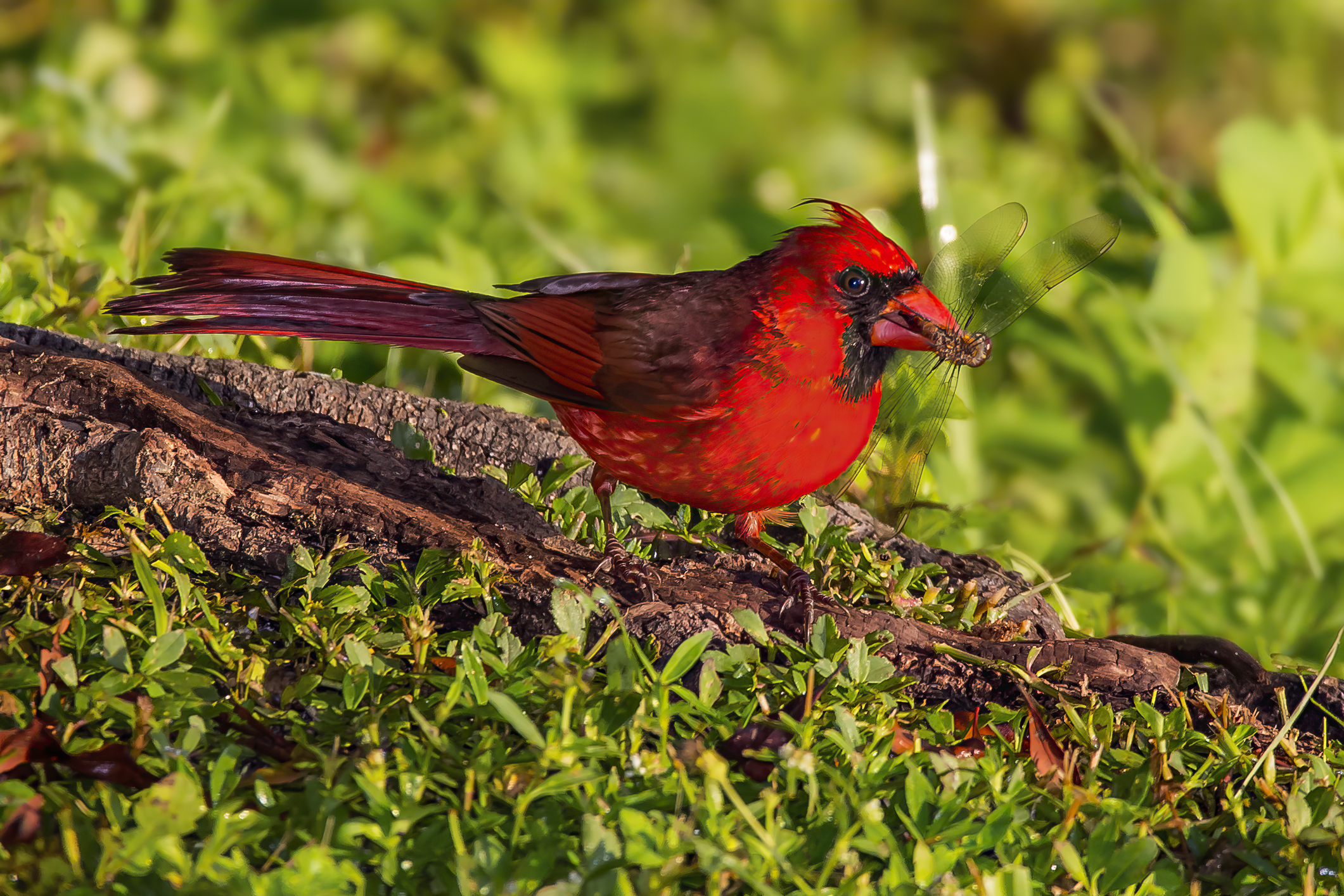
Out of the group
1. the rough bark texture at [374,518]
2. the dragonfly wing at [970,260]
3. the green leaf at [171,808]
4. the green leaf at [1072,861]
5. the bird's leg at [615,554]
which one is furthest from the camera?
the dragonfly wing at [970,260]

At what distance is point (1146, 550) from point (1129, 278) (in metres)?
1.34

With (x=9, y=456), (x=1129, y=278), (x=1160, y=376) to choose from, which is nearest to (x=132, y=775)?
(x=9, y=456)

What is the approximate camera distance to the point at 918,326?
88.4 inches

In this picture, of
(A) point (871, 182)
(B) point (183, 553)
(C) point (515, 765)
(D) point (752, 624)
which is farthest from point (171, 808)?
(A) point (871, 182)

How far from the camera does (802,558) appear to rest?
7.66 ft

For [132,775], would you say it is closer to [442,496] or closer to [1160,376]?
[442,496]

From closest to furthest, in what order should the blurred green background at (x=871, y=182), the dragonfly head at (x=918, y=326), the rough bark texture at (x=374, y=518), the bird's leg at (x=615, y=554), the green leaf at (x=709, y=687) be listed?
the green leaf at (x=709, y=687) → the rough bark texture at (x=374, y=518) → the bird's leg at (x=615, y=554) → the dragonfly head at (x=918, y=326) → the blurred green background at (x=871, y=182)

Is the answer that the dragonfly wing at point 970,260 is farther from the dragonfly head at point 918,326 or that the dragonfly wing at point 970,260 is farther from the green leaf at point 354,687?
the green leaf at point 354,687

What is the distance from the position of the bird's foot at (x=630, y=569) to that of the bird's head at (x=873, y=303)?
518 millimetres

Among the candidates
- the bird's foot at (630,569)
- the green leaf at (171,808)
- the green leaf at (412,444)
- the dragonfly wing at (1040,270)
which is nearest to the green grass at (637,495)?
the green leaf at (171,808)

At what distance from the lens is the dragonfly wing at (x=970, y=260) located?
236 centimetres

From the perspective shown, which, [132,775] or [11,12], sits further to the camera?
[11,12]

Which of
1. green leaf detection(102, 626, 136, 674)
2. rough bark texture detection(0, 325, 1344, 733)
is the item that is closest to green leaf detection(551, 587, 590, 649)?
rough bark texture detection(0, 325, 1344, 733)

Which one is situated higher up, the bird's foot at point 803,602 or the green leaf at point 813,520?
the green leaf at point 813,520
